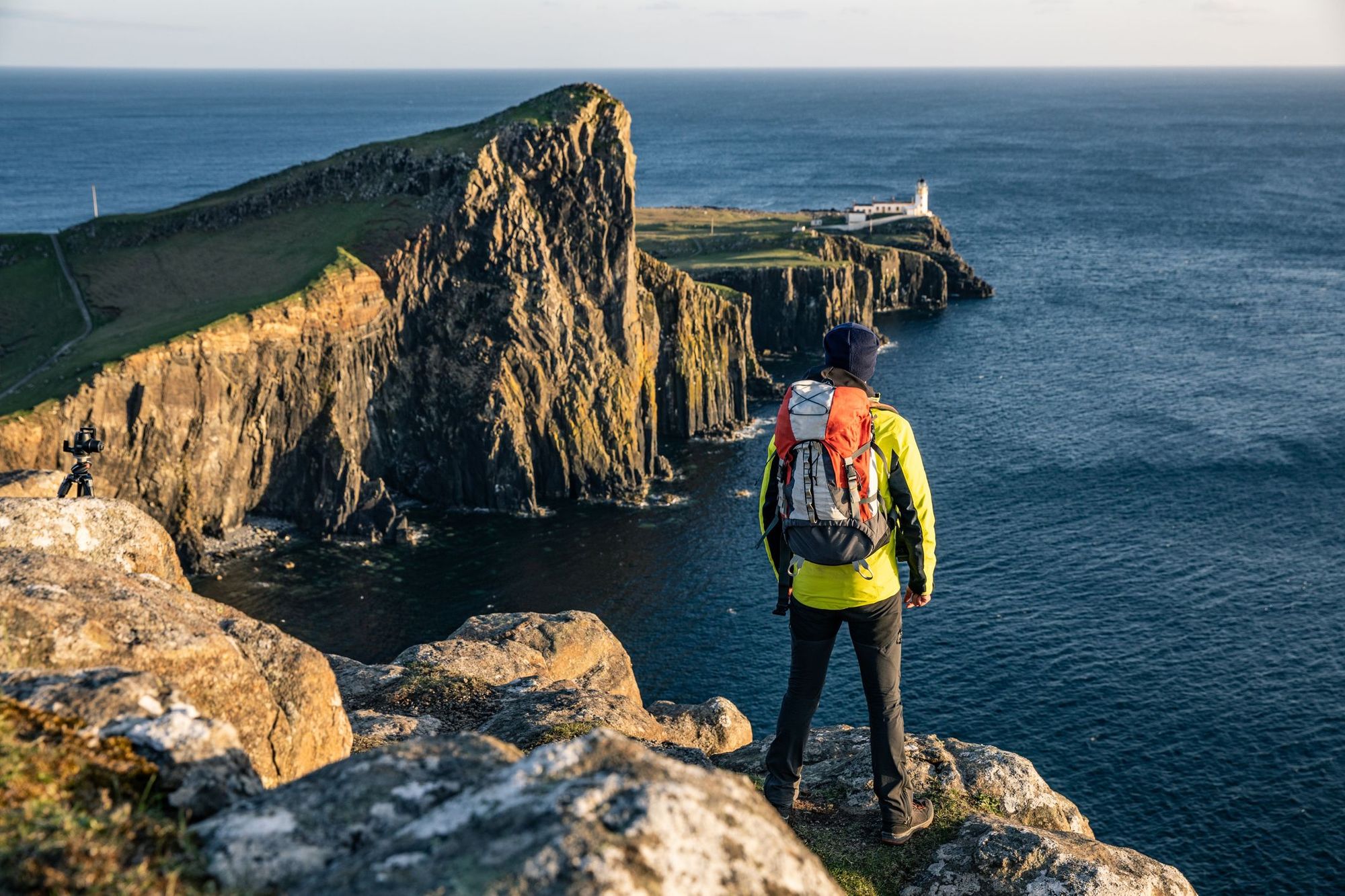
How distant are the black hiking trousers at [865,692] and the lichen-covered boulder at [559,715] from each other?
9.29 feet

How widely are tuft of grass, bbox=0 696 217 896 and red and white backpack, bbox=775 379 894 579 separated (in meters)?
6.52

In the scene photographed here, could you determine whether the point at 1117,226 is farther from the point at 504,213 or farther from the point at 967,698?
the point at 967,698

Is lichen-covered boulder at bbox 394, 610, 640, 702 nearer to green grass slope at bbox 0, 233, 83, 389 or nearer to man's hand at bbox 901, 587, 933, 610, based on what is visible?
man's hand at bbox 901, 587, 933, 610

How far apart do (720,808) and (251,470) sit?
76.4m

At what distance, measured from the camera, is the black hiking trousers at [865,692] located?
11.6 metres

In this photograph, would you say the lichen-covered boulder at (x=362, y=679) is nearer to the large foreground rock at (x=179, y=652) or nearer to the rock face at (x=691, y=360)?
the large foreground rock at (x=179, y=652)

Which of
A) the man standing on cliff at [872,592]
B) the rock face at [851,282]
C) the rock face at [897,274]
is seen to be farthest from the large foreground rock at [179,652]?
the rock face at [897,274]

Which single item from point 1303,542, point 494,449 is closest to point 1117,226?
point 1303,542

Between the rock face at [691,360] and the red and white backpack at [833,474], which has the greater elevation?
the red and white backpack at [833,474]

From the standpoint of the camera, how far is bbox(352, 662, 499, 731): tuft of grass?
612 inches

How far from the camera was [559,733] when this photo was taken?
1375cm

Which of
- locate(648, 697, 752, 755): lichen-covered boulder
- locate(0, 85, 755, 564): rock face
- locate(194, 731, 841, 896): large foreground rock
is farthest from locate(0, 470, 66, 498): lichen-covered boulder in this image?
locate(0, 85, 755, 564): rock face

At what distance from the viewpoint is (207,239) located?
91250 millimetres

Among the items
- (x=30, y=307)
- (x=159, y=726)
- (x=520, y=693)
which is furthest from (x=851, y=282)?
(x=159, y=726)
